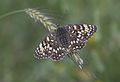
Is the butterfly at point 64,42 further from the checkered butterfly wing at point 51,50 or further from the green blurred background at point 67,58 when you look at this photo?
the green blurred background at point 67,58

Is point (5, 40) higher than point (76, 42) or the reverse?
higher

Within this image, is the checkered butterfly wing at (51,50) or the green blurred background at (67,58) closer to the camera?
the checkered butterfly wing at (51,50)

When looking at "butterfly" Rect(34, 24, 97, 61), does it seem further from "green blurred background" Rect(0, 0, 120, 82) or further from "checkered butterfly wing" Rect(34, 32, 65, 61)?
"green blurred background" Rect(0, 0, 120, 82)

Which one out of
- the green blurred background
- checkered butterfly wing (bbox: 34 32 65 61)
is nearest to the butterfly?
checkered butterfly wing (bbox: 34 32 65 61)

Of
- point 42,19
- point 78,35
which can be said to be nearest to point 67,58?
point 78,35

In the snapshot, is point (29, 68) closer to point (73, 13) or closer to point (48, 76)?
point (48, 76)

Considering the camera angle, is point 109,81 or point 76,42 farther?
A: point 109,81

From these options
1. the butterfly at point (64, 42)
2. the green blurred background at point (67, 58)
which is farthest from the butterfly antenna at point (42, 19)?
the green blurred background at point (67, 58)

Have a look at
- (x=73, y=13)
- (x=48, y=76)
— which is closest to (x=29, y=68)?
(x=48, y=76)

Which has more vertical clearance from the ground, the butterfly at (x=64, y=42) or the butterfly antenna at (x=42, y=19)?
the butterfly antenna at (x=42, y=19)
